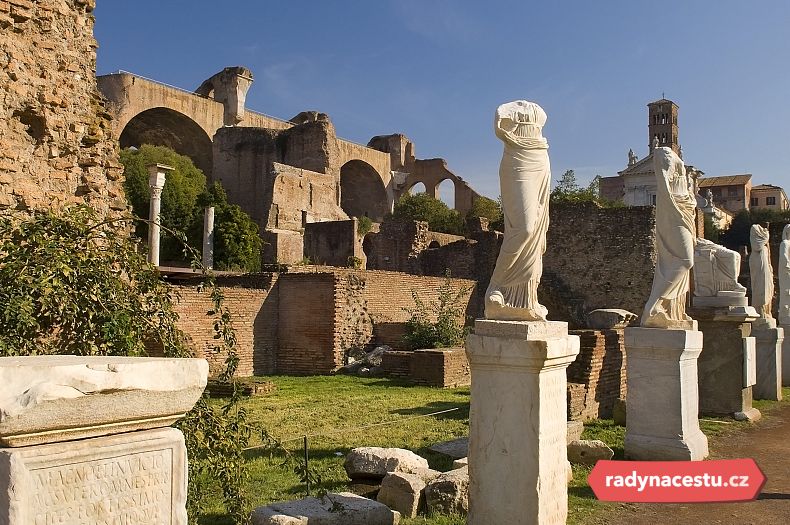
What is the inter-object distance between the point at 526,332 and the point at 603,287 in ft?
68.2

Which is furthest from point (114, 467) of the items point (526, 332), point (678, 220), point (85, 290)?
point (678, 220)

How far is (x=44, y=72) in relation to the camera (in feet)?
19.9

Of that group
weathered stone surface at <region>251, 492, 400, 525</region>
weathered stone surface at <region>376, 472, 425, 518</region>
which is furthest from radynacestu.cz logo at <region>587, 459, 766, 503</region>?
weathered stone surface at <region>251, 492, 400, 525</region>

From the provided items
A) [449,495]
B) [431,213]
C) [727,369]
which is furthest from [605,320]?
[431,213]

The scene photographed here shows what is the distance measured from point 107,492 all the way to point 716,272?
1084 cm

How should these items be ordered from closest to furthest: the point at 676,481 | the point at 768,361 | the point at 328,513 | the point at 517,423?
the point at 517,423
the point at 328,513
the point at 676,481
the point at 768,361

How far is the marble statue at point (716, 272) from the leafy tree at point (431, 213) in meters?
28.4

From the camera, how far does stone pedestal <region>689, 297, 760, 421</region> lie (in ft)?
29.9

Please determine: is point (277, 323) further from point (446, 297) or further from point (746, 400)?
point (746, 400)

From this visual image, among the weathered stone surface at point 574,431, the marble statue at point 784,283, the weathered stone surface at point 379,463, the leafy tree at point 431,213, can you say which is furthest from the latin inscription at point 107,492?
the leafy tree at point 431,213

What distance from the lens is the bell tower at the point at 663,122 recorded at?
281 feet

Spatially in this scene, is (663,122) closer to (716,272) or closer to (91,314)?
(716,272)

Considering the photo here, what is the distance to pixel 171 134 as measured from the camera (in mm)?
41938

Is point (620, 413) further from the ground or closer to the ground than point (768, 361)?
closer to the ground
